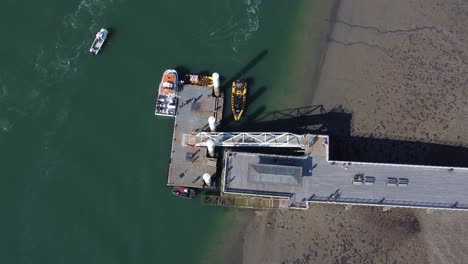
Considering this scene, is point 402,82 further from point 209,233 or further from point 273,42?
point 209,233

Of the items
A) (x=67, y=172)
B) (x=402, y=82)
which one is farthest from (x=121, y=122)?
(x=402, y=82)

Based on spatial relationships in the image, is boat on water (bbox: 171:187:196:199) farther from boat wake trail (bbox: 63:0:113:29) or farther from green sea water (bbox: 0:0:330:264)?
boat wake trail (bbox: 63:0:113:29)

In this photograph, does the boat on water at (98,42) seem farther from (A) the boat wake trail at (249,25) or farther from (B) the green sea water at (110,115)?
(A) the boat wake trail at (249,25)

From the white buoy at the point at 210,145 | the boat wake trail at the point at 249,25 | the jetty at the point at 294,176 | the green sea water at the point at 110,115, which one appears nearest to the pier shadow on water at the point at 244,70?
the green sea water at the point at 110,115

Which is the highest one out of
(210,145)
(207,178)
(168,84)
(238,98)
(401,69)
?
(401,69)

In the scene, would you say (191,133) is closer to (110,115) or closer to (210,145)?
(210,145)

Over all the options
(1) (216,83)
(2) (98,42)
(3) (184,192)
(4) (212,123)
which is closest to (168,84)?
(1) (216,83)
